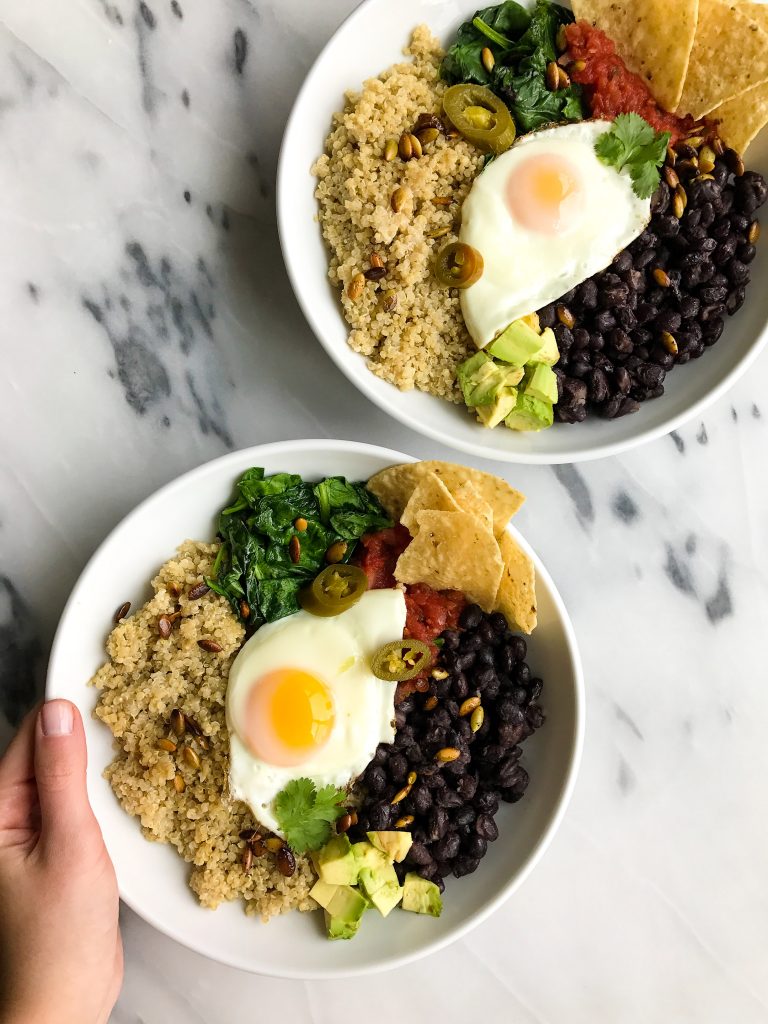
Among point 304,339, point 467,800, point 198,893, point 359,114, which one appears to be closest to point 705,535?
point 467,800

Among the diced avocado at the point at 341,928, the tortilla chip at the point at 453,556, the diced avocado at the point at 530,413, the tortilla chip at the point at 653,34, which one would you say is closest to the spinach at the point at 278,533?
the tortilla chip at the point at 453,556

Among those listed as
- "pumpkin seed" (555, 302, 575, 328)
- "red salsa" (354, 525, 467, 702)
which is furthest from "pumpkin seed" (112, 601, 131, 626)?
"pumpkin seed" (555, 302, 575, 328)

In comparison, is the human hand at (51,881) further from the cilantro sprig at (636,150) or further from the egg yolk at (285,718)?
the cilantro sprig at (636,150)

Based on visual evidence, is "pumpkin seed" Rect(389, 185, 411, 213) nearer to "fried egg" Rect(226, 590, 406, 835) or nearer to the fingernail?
"fried egg" Rect(226, 590, 406, 835)

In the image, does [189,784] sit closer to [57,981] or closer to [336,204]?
[57,981]

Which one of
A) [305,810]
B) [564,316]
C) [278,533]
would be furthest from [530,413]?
[305,810]

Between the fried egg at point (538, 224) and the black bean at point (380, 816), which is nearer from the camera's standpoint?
the black bean at point (380, 816)
